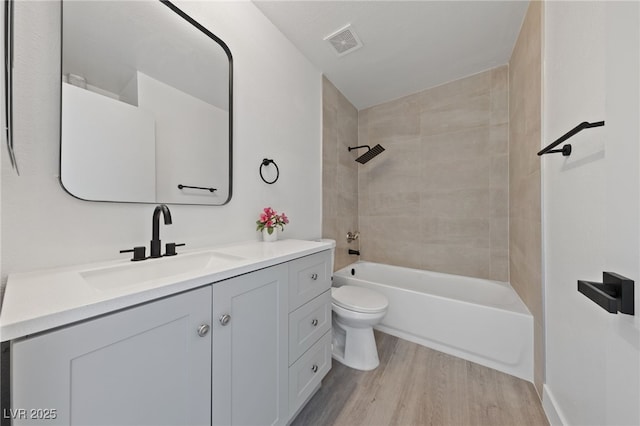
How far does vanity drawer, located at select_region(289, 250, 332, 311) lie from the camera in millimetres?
1046

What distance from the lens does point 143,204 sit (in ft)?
3.26

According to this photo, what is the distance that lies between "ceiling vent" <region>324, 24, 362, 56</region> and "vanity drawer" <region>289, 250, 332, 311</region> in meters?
1.63

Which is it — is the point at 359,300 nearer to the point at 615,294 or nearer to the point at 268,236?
the point at 268,236

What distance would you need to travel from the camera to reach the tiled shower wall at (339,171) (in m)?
2.27

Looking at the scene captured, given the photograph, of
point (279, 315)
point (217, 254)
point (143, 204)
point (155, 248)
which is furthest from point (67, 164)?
point (279, 315)

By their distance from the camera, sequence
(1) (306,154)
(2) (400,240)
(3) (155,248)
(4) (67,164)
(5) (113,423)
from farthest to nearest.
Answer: (2) (400,240) < (1) (306,154) < (3) (155,248) < (4) (67,164) < (5) (113,423)

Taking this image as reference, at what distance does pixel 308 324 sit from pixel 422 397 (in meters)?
0.84

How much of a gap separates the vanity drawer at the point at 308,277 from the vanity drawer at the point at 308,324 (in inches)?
1.5

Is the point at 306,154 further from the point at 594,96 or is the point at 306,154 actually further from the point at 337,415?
the point at 337,415

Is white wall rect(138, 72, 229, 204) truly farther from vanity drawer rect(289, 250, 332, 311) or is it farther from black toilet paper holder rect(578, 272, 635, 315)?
black toilet paper holder rect(578, 272, 635, 315)

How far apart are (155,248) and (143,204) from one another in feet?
0.69

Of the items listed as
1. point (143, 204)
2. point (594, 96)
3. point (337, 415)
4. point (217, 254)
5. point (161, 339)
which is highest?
→ point (594, 96)

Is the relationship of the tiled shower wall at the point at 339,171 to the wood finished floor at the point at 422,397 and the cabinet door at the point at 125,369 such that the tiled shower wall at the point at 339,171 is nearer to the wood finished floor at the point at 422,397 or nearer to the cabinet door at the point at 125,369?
the wood finished floor at the point at 422,397

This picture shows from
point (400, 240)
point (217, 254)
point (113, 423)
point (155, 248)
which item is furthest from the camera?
point (400, 240)
